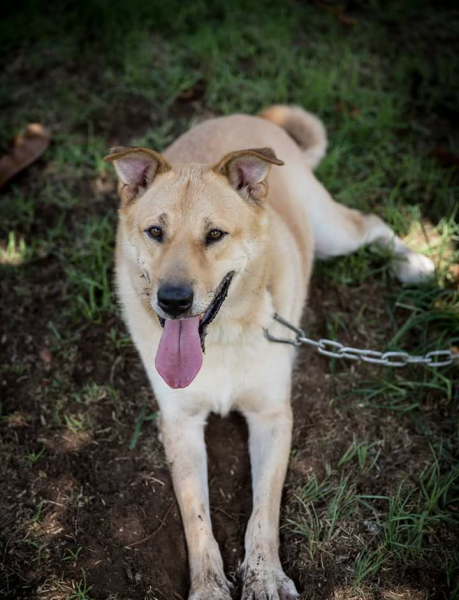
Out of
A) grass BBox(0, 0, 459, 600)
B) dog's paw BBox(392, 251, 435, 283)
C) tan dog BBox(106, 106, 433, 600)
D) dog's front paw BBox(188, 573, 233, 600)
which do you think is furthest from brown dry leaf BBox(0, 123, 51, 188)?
dog's front paw BBox(188, 573, 233, 600)

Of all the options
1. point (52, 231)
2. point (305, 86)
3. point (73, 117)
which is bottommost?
point (52, 231)

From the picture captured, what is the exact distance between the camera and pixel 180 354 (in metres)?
2.44

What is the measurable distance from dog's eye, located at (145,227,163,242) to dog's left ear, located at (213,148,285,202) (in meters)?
0.42

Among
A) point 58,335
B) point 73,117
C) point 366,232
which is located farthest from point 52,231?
point 366,232

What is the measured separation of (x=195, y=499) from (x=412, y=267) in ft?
7.14

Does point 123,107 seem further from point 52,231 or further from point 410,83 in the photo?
point 410,83

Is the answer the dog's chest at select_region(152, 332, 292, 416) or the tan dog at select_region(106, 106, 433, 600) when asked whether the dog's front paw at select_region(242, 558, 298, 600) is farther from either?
the dog's chest at select_region(152, 332, 292, 416)

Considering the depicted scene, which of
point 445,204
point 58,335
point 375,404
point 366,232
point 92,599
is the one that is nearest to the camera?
point 92,599

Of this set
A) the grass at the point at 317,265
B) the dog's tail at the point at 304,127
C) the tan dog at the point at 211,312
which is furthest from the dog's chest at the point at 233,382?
the dog's tail at the point at 304,127

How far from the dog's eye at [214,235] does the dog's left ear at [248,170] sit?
0.28 metres

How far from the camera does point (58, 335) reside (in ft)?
11.1

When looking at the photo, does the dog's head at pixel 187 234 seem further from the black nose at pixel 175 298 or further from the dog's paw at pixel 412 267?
the dog's paw at pixel 412 267

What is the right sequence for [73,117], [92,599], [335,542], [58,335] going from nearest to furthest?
[92,599] < [335,542] < [58,335] < [73,117]

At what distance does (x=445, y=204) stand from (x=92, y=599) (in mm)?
3510
